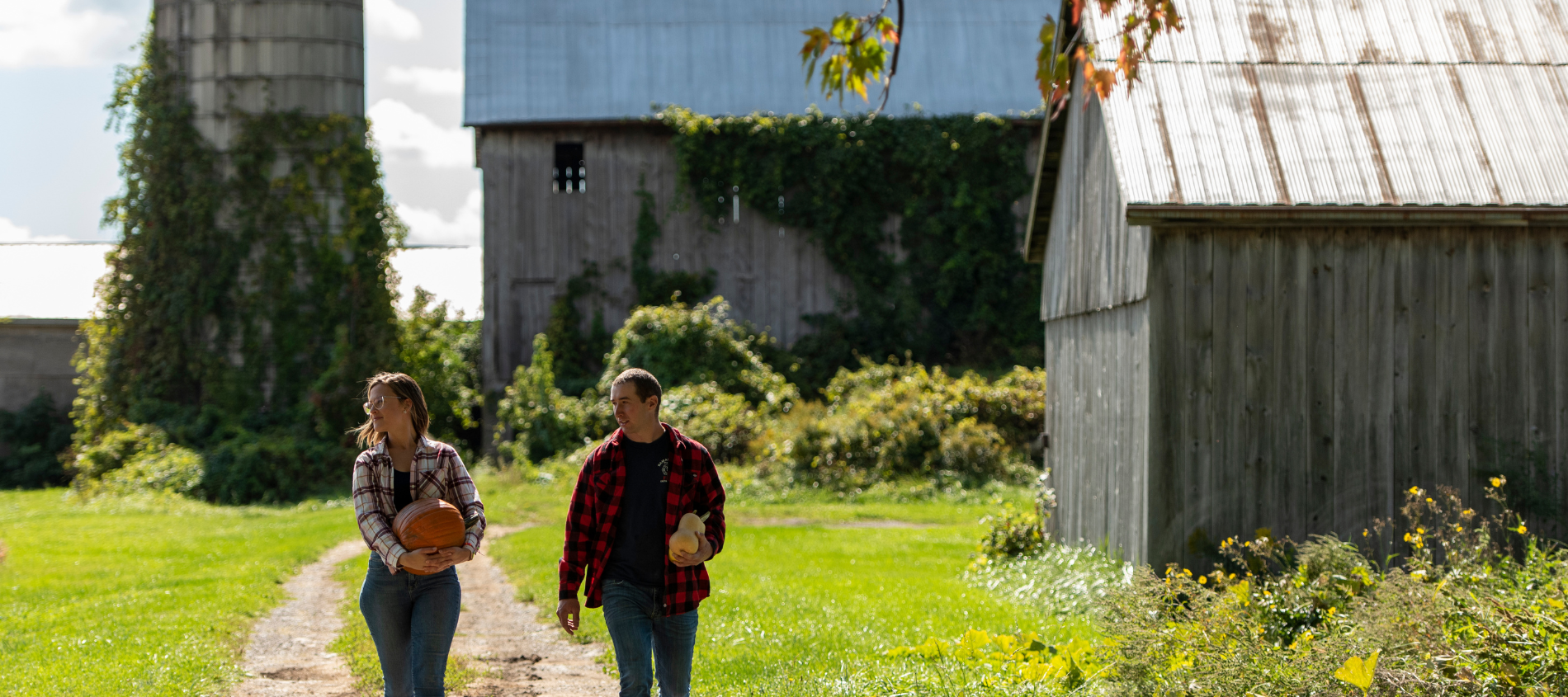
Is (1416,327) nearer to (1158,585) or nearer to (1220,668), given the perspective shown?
(1158,585)

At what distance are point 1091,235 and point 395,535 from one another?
6.51 m

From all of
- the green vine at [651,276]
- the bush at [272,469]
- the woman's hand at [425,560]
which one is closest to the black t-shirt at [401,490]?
Result: the woman's hand at [425,560]

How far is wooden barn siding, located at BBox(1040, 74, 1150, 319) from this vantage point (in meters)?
8.16

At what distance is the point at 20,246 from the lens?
29.1 metres

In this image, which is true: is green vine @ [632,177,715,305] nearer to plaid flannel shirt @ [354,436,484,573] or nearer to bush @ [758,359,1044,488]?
bush @ [758,359,1044,488]

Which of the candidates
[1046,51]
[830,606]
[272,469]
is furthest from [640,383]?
[272,469]

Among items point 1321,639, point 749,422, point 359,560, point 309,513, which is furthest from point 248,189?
point 1321,639

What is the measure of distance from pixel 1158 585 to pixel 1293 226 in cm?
289

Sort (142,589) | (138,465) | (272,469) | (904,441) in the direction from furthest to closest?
1. (138,465)
2. (272,469)
3. (904,441)
4. (142,589)

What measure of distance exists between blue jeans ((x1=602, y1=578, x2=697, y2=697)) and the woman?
670 mm

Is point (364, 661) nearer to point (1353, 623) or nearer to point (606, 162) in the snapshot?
point (1353, 623)

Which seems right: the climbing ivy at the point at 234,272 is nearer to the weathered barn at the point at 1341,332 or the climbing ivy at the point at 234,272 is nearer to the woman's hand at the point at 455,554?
the weathered barn at the point at 1341,332

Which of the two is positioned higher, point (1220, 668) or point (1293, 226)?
point (1293, 226)

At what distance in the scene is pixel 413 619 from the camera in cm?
496
